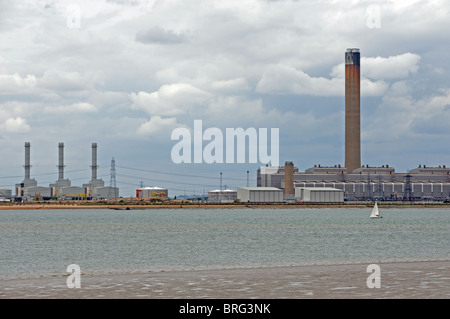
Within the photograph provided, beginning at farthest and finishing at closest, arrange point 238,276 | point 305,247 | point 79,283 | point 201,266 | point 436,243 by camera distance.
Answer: point 436,243 → point 305,247 → point 201,266 → point 238,276 → point 79,283

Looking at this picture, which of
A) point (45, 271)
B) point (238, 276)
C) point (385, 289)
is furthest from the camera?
point (45, 271)

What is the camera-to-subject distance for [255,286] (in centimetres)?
2608

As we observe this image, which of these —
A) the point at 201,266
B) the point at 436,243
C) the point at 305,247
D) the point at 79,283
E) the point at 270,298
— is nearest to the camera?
the point at 270,298

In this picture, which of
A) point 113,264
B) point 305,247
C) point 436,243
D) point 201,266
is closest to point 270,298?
point 201,266

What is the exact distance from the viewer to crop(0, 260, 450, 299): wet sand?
2331 cm

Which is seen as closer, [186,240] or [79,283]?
[79,283]

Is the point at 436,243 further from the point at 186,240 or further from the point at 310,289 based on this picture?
the point at 310,289

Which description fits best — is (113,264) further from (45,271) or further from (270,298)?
(270,298)

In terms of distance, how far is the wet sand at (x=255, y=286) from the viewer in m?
23.3
